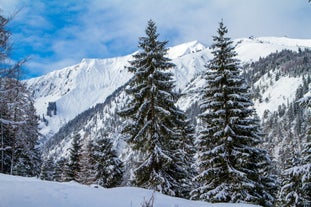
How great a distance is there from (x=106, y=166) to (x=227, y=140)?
60.9 ft

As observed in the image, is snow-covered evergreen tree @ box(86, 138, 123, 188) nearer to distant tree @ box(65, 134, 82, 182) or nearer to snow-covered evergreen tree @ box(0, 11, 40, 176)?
distant tree @ box(65, 134, 82, 182)

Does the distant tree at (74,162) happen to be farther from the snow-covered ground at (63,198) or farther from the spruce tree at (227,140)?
the snow-covered ground at (63,198)

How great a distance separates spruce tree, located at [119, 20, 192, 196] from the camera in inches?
667

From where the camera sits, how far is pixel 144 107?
17203 mm

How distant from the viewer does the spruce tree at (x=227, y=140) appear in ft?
48.8

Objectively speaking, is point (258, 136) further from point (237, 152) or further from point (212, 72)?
point (212, 72)

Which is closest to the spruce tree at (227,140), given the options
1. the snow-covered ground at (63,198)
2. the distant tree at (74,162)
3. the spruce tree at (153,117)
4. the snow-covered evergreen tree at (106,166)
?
the spruce tree at (153,117)

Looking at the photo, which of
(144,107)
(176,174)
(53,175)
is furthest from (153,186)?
(53,175)

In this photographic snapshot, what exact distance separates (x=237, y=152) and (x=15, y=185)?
1064cm

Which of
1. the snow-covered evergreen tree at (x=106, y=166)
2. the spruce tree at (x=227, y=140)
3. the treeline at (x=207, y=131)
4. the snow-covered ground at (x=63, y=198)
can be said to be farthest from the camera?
the snow-covered evergreen tree at (x=106, y=166)

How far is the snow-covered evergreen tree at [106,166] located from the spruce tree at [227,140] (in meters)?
15.5

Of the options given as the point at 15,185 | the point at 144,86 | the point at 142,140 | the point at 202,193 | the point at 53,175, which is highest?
the point at 144,86

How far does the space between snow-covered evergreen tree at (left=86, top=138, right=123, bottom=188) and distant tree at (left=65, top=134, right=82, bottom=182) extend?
4.54 m

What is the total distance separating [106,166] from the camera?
3047 cm
